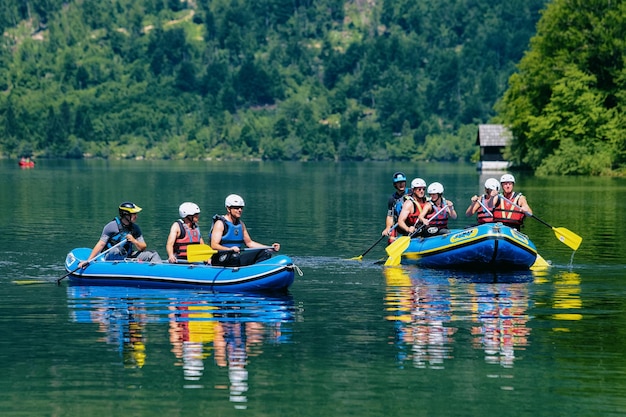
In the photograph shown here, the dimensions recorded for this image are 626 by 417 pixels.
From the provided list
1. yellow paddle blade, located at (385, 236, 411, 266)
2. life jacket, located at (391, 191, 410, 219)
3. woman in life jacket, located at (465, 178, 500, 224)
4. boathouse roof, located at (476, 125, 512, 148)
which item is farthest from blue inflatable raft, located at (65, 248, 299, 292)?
boathouse roof, located at (476, 125, 512, 148)

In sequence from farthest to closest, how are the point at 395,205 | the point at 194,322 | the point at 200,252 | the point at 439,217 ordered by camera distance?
the point at 395,205, the point at 439,217, the point at 200,252, the point at 194,322

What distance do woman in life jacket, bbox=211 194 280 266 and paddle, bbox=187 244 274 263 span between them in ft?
0.44

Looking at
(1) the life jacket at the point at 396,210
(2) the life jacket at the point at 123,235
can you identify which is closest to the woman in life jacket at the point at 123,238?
(2) the life jacket at the point at 123,235

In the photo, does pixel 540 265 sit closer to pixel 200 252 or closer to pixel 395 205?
pixel 395 205

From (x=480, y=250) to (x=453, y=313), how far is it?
7.24 metres

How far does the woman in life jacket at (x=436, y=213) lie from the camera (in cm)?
3344

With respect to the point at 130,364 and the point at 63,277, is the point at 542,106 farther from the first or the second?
the point at 130,364

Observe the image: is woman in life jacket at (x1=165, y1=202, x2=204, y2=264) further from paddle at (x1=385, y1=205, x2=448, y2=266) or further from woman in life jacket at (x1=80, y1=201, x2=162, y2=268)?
paddle at (x1=385, y1=205, x2=448, y2=266)

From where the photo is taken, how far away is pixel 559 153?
3873 inches

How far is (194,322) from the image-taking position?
23734 mm

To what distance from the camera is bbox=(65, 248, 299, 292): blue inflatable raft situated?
2709 cm

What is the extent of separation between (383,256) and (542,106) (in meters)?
67.7

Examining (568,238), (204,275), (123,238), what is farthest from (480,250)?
(123,238)

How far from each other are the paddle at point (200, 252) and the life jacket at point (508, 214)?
8117 mm
